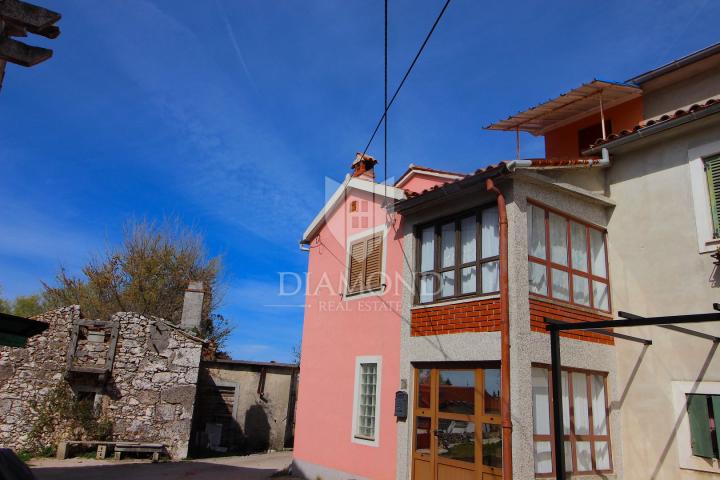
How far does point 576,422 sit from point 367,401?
14.4ft

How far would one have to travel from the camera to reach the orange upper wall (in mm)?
11305

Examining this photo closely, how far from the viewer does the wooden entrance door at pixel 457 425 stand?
27.0ft

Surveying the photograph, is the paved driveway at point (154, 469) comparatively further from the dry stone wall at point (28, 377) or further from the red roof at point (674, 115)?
the red roof at point (674, 115)

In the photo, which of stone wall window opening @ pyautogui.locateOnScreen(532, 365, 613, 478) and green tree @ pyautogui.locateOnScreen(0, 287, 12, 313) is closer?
stone wall window opening @ pyautogui.locateOnScreen(532, 365, 613, 478)

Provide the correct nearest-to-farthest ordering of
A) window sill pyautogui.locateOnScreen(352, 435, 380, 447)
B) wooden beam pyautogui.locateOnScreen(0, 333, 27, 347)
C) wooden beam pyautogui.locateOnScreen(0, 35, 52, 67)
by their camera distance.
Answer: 1. wooden beam pyautogui.locateOnScreen(0, 35, 52, 67)
2. wooden beam pyautogui.locateOnScreen(0, 333, 27, 347)
3. window sill pyautogui.locateOnScreen(352, 435, 380, 447)

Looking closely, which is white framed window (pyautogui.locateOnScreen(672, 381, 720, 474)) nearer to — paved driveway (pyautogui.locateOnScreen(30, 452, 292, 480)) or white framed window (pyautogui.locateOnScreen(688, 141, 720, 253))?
white framed window (pyautogui.locateOnScreen(688, 141, 720, 253))

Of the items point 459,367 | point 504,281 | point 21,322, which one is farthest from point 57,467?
point 504,281

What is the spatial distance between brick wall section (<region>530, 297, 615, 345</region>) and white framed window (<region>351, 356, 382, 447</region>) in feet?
12.3

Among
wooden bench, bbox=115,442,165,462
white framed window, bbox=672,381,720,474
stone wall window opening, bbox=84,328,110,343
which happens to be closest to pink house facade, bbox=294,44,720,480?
white framed window, bbox=672,381,720,474

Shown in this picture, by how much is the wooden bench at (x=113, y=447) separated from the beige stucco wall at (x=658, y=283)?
12688 mm

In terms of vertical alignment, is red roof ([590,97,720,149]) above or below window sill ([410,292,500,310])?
above

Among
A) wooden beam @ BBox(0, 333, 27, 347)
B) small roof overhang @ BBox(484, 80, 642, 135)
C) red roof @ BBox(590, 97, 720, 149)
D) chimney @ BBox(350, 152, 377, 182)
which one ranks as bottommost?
wooden beam @ BBox(0, 333, 27, 347)

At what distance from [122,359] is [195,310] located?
3.45m

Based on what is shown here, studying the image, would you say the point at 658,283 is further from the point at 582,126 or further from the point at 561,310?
the point at 582,126
